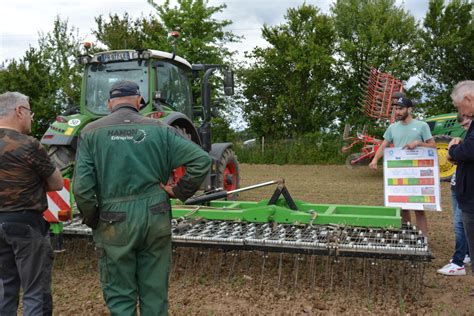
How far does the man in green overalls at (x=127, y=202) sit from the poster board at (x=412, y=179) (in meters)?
2.74

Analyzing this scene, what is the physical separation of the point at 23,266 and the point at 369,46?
19701 mm

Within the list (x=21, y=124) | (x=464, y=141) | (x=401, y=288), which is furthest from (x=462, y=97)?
(x=21, y=124)

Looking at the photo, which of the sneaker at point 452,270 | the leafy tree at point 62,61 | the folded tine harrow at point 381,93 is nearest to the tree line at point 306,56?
the leafy tree at point 62,61

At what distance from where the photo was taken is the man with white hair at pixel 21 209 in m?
2.75

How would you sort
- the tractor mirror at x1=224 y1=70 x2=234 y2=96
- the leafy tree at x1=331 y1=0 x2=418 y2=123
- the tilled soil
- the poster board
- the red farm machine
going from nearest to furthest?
the tilled soil < the poster board < the tractor mirror at x1=224 y1=70 x2=234 y2=96 < the red farm machine < the leafy tree at x1=331 y1=0 x2=418 y2=123

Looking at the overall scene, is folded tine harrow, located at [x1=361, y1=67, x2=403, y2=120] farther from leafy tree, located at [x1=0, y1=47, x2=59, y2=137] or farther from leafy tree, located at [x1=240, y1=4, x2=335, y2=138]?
leafy tree, located at [x1=0, y1=47, x2=59, y2=137]

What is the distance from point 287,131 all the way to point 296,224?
687 inches

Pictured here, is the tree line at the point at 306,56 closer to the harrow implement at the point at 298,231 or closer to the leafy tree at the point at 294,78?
the leafy tree at the point at 294,78

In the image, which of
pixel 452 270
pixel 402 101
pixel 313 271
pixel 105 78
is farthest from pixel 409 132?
pixel 105 78

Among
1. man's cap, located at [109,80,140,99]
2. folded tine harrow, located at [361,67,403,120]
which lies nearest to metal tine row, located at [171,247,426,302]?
man's cap, located at [109,80,140,99]

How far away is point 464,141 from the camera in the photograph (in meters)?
3.00

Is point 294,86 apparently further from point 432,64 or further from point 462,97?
point 462,97

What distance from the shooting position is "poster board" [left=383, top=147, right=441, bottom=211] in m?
4.60

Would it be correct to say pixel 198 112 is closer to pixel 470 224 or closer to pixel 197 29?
pixel 470 224
